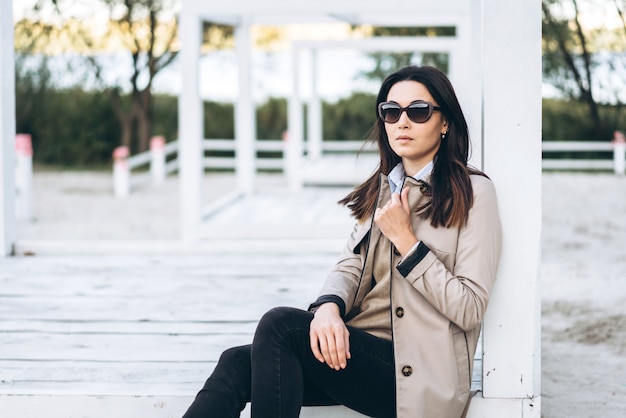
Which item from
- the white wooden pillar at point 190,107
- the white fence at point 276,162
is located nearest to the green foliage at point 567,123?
the white fence at point 276,162

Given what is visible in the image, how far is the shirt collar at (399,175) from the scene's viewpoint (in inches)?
112

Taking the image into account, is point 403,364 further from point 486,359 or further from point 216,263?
point 216,263

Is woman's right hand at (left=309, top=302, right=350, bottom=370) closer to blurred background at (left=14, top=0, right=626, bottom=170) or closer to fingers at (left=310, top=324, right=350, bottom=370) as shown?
fingers at (left=310, top=324, right=350, bottom=370)

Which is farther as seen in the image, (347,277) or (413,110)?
(347,277)

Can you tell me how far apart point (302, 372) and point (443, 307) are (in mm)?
454

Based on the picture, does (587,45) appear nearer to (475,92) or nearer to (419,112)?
(475,92)

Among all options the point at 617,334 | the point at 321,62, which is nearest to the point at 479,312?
the point at 617,334

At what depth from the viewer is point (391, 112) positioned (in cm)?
282

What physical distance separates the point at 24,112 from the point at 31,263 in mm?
13271

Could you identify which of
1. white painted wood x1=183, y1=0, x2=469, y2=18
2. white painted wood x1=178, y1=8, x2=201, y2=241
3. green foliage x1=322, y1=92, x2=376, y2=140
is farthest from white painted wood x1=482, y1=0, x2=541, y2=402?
green foliage x1=322, y1=92, x2=376, y2=140

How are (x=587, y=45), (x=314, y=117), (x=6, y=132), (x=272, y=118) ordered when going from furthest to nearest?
(x=272, y=118) → (x=314, y=117) → (x=587, y=45) → (x=6, y=132)

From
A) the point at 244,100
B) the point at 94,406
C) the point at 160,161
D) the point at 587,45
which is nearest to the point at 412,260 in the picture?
the point at 94,406

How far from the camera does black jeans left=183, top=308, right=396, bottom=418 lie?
269 cm

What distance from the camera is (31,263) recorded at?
5781 millimetres
